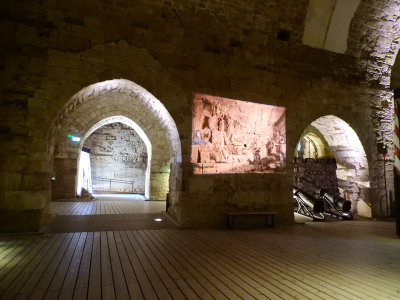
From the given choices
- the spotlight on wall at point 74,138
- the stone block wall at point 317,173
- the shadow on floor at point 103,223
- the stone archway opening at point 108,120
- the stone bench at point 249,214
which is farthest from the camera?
the stone block wall at point 317,173

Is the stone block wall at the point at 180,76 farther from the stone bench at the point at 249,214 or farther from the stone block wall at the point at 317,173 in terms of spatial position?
the stone block wall at the point at 317,173

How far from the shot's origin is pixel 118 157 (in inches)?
468

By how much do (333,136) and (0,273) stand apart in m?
7.61

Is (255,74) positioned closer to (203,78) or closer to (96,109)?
(203,78)

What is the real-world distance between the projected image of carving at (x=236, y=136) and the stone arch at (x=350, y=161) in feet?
6.11

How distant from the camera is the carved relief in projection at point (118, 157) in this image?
11672 mm

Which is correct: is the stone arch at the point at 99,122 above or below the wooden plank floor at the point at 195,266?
above

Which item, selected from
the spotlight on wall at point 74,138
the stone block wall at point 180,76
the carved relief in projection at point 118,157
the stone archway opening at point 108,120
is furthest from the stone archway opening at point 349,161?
the carved relief in projection at point 118,157

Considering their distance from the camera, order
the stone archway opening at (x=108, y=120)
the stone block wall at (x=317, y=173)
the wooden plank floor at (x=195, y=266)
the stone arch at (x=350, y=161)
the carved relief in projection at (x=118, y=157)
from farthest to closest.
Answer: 1. the carved relief in projection at (x=118, y=157)
2. the stone block wall at (x=317, y=173)
3. the stone archway opening at (x=108, y=120)
4. the stone arch at (x=350, y=161)
5. the wooden plank floor at (x=195, y=266)

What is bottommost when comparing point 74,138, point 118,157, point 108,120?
point 118,157

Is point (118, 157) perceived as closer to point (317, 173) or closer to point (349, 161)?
point (317, 173)

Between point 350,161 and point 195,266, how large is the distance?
615cm

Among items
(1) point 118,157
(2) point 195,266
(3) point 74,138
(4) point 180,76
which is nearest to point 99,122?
(3) point 74,138

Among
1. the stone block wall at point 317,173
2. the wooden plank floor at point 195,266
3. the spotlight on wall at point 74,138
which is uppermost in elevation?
the spotlight on wall at point 74,138
